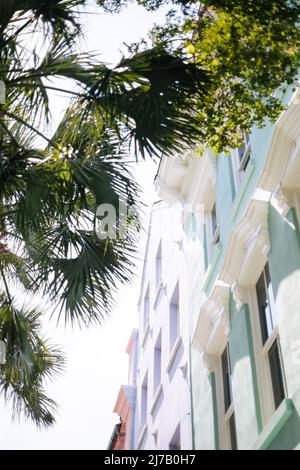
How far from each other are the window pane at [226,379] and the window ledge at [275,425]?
2425mm

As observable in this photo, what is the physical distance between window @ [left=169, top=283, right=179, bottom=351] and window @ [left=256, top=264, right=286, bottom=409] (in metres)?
5.98

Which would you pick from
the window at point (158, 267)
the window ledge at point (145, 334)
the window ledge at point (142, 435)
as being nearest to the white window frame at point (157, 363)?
the window ledge at point (142, 435)

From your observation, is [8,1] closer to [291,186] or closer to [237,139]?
[237,139]

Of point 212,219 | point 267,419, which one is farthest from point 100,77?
point 212,219

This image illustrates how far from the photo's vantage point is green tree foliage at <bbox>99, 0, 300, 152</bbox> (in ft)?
18.2

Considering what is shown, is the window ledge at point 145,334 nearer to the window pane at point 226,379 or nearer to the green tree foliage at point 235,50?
the window pane at point 226,379

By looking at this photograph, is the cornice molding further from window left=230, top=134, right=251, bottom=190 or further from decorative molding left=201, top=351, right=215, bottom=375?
decorative molding left=201, top=351, right=215, bottom=375

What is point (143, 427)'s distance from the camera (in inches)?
680

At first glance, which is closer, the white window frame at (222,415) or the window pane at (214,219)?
the white window frame at (222,415)

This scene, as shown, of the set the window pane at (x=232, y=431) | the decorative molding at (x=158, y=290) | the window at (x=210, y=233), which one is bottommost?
the window pane at (x=232, y=431)

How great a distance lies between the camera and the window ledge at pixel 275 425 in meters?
7.51

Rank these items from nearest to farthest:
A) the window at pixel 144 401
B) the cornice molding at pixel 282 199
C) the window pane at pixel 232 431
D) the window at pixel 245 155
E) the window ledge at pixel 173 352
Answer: the cornice molding at pixel 282 199 → the window pane at pixel 232 431 → the window at pixel 245 155 → the window ledge at pixel 173 352 → the window at pixel 144 401

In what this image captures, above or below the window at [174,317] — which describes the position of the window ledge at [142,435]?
below

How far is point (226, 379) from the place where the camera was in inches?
435
